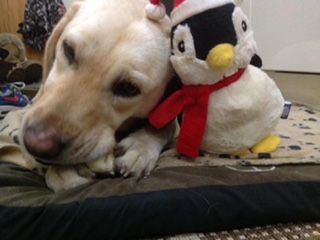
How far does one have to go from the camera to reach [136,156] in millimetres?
1014

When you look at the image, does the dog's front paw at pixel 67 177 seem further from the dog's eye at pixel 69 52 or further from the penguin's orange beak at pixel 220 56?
the penguin's orange beak at pixel 220 56

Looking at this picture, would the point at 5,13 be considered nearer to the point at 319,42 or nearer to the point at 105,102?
the point at 319,42

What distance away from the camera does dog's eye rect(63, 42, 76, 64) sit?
3.32 feet

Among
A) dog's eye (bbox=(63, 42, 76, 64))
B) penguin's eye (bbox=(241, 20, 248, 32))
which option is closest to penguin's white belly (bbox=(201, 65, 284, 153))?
penguin's eye (bbox=(241, 20, 248, 32))

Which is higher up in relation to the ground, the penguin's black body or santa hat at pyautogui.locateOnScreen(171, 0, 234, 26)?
santa hat at pyautogui.locateOnScreen(171, 0, 234, 26)

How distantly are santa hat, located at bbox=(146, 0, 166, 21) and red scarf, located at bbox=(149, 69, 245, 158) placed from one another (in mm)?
195

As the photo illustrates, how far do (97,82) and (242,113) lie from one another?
375mm

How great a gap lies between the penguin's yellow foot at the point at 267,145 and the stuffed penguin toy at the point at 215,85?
0.12 feet

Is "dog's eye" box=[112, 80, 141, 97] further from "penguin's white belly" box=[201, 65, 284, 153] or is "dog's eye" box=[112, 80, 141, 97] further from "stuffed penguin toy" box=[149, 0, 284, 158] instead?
"penguin's white belly" box=[201, 65, 284, 153]

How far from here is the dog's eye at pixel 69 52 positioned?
1.01 metres

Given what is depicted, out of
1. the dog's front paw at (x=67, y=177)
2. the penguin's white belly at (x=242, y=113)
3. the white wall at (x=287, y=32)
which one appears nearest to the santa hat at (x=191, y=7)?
the penguin's white belly at (x=242, y=113)

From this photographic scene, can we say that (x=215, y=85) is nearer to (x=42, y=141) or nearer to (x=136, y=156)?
(x=136, y=156)

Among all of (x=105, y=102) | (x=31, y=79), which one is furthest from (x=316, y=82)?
(x=105, y=102)

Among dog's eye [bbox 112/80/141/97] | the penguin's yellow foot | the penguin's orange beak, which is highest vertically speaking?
the penguin's orange beak
